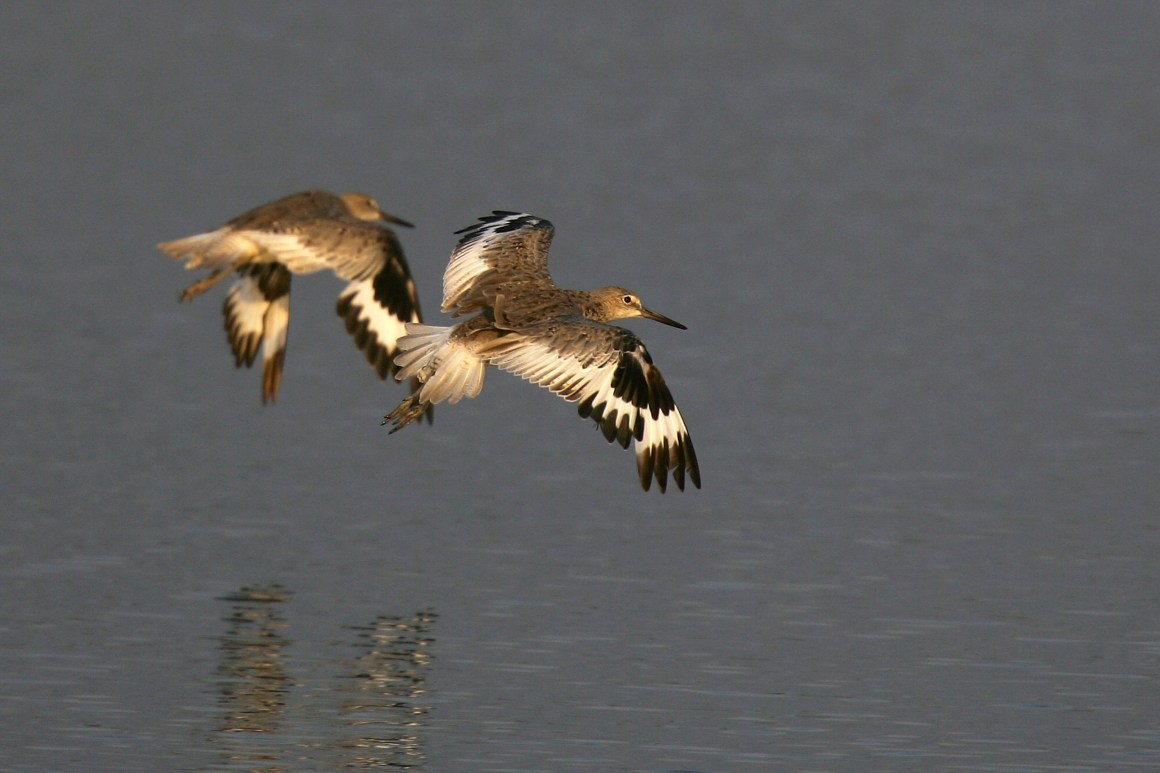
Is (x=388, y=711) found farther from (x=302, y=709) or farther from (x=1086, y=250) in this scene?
(x=1086, y=250)

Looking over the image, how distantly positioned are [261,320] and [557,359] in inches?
172

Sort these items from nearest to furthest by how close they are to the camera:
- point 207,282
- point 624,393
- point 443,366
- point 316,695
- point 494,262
A: 1. point 316,695
2. point 624,393
3. point 443,366
4. point 494,262
5. point 207,282

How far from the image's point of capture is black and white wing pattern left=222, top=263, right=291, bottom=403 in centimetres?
1324

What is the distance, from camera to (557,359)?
30.3 ft

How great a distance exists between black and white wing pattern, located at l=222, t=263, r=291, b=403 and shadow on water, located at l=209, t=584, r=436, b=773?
3.40 meters

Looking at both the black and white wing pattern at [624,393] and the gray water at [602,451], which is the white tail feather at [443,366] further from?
the gray water at [602,451]

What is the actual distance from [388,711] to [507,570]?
83.7 inches

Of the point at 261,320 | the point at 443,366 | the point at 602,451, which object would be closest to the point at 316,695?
the point at 443,366

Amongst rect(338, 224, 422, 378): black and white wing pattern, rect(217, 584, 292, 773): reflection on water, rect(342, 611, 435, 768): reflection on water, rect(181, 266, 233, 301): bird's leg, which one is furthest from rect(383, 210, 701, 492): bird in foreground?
rect(181, 266, 233, 301): bird's leg

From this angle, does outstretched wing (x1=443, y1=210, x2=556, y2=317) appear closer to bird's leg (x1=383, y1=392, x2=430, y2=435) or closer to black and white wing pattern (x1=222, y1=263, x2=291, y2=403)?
bird's leg (x1=383, y1=392, x2=430, y2=435)

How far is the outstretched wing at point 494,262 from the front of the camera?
10289 millimetres

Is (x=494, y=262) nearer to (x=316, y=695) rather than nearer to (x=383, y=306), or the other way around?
(x=383, y=306)

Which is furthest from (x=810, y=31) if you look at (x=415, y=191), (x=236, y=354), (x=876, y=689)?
(x=876, y=689)

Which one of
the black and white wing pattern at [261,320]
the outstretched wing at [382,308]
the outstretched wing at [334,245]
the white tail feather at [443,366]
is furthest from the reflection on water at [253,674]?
the black and white wing pattern at [261,320]
